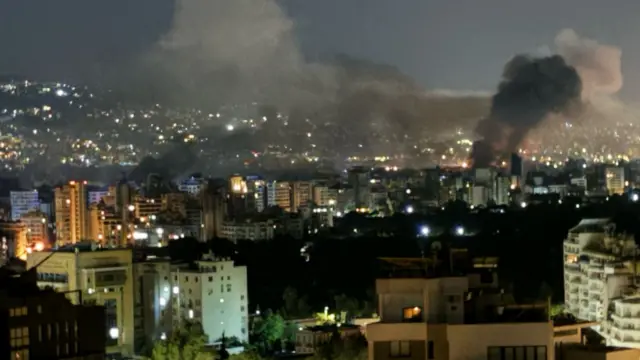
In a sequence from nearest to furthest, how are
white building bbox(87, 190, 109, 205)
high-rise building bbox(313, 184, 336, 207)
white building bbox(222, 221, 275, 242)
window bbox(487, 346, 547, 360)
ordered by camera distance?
window bbox(487, 346, 547, 360), white building bbox(222, 221, 275, 242), white building bbox(87, 190, 109, 205), high-rise building bbox(313, 184, 336, 207)

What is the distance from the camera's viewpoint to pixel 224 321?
12.6 meters

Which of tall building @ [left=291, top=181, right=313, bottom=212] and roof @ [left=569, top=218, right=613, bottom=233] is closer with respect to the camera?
roof @ [left=569, top=218, right=613, bottom=233]

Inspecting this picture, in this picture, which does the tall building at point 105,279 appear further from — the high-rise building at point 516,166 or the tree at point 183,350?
the high-rise building at point 516,166

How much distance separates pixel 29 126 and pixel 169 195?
35.3 feet

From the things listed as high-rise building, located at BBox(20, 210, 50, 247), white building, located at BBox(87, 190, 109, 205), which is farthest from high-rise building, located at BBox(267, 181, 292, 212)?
high-rise building, located at BBox(20, 210, 50, 247)

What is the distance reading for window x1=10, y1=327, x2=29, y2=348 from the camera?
567 centimetres

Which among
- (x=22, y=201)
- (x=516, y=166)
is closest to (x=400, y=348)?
(x=22, y=201)

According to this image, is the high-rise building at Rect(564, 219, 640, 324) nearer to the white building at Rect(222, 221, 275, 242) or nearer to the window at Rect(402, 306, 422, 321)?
the window at Rect(402, 306, 422, 321)

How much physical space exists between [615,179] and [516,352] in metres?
29.0

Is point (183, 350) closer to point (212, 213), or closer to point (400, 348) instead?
point (400, 348)

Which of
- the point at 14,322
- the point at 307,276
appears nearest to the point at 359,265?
the point at 307,276

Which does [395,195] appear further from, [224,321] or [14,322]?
[14,322]

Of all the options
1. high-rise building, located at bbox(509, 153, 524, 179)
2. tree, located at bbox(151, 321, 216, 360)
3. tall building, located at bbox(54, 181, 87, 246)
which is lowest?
tree, located at bbox(151, 321, 216, 360)

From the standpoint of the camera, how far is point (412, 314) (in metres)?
4.52
